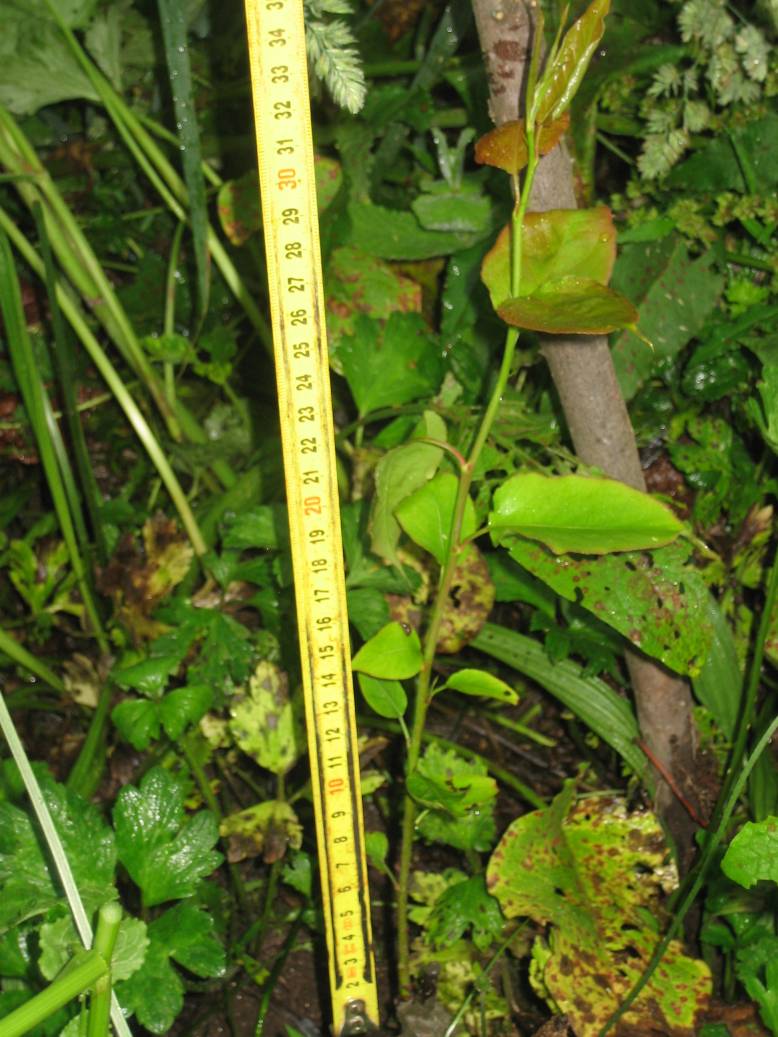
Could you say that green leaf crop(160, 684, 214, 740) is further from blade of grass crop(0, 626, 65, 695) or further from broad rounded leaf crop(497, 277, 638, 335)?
broad rounded leaf crop(497, 277, 638, 335)

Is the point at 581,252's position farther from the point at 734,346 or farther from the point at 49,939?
the point at 49,939

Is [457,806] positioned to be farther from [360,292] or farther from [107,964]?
[360,292]

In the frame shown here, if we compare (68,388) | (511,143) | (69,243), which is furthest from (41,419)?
(511,143)

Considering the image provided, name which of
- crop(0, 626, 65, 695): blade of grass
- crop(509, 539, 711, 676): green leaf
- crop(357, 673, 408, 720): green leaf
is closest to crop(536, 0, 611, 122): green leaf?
crop(509, 539, 711, 676): green leaf

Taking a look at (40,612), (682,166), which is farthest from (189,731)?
(682,166)

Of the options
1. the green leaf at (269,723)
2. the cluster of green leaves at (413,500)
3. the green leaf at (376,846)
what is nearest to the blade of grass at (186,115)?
the cluster of green leaves at (413,500)
